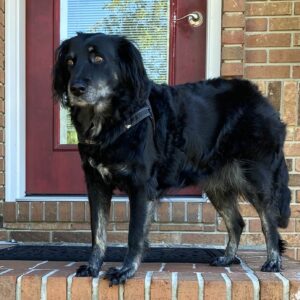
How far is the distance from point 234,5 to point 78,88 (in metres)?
1.71

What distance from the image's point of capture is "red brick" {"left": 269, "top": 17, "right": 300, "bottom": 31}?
3.47 metres

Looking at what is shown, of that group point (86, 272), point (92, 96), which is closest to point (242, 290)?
point (86, 272)

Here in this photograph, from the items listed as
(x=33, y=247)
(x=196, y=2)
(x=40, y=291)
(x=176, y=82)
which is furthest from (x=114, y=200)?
(x=196, y=2)

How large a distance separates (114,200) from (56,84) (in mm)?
1367

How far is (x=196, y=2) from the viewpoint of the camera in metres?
3.63

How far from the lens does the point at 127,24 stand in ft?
12.4

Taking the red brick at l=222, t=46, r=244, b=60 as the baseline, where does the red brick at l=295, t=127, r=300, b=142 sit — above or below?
below

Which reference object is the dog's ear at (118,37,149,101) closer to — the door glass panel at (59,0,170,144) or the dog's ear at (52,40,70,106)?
Answer: the dog's ear at (52,40,70,106)

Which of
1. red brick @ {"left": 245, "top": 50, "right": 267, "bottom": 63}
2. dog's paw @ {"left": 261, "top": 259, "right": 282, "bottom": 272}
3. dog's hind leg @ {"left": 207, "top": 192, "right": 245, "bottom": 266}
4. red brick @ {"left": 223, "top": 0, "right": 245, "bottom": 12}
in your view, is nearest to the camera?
dog's paw @ {"left": 261, "top": 259, "right": 282, "bottom": 272}

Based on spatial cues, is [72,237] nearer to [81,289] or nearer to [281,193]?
[81,289]

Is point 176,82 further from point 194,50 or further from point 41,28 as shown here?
point 41,28

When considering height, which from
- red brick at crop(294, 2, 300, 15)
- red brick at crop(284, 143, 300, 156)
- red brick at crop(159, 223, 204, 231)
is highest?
red brick at crop(294, 2, 300, 15)

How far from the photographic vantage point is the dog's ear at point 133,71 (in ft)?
7.61

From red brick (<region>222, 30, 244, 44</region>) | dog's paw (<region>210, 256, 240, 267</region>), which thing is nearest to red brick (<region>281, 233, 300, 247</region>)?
dog's paw (<region>210, 256, 240, 267</region>)
